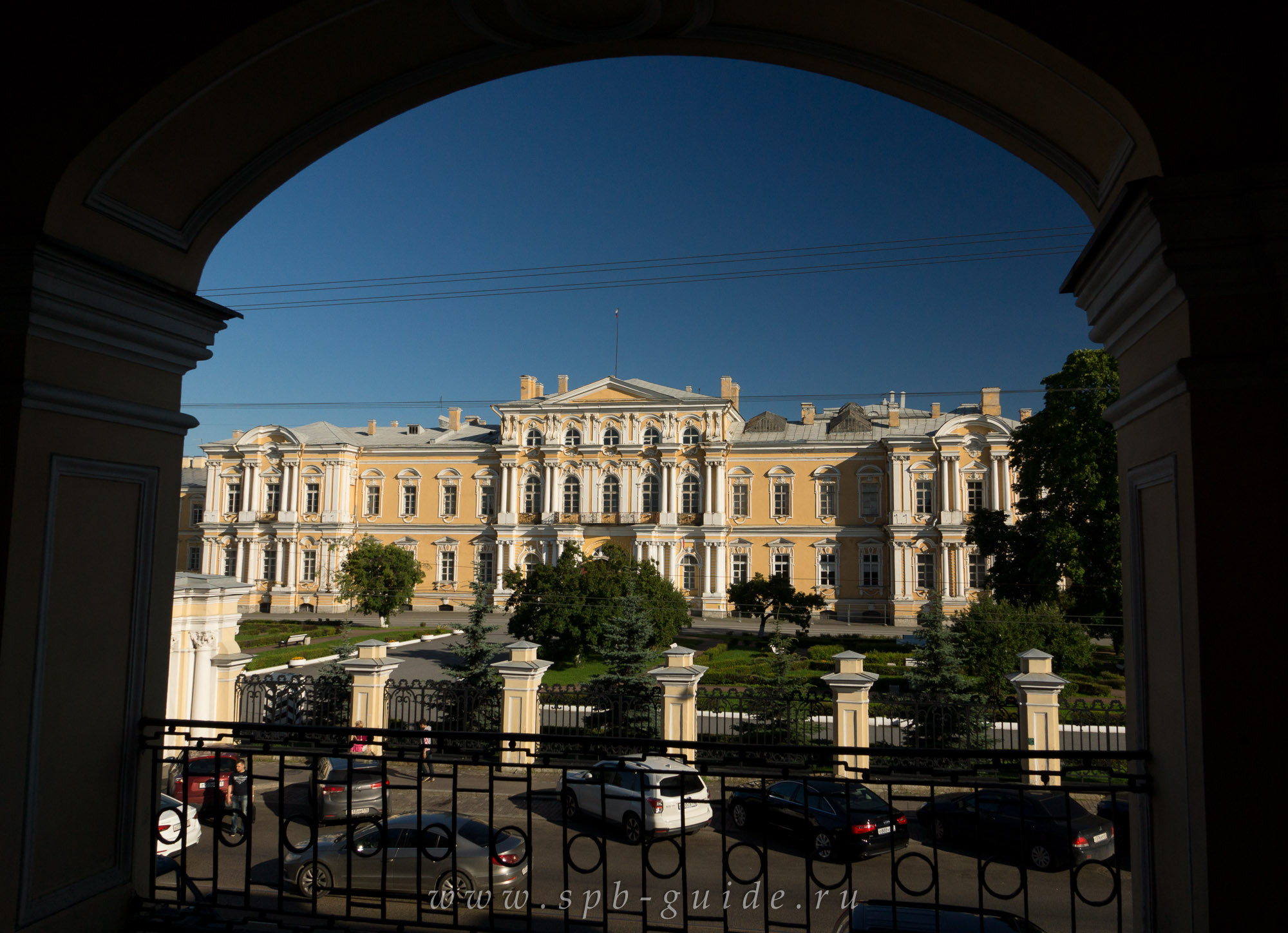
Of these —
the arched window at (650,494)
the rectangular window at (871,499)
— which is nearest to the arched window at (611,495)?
the arched window at (650,494)

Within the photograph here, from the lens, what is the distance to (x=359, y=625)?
2898cm

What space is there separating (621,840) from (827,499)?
2743 centimetres

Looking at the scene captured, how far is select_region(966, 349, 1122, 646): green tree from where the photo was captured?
17047 millimetres

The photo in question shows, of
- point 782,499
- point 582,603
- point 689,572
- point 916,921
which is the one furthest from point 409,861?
point 782,499

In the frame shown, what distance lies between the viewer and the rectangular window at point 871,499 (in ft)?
104

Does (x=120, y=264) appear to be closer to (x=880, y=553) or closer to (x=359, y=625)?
(x=359, y=625)

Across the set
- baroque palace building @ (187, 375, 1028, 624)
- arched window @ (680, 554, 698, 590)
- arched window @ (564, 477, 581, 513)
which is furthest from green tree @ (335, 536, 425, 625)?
arched window @ (680, 554, 698, 590)

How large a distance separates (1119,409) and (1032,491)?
18183 mm

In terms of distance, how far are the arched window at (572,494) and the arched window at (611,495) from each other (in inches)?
45.3

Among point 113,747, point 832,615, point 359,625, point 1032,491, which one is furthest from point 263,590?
point 113,747

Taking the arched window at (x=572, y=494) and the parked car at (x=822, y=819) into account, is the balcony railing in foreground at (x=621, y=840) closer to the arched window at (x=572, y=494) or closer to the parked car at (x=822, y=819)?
the parked car at (x=822, y=819)

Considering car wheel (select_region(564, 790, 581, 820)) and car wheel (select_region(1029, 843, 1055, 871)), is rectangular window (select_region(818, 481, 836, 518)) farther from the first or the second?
car wheel (select_region(564, 790, 581, 820))

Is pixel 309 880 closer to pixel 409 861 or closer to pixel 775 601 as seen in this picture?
pixel 409 861

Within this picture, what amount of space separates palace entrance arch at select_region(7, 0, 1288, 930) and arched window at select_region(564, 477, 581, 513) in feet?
102
